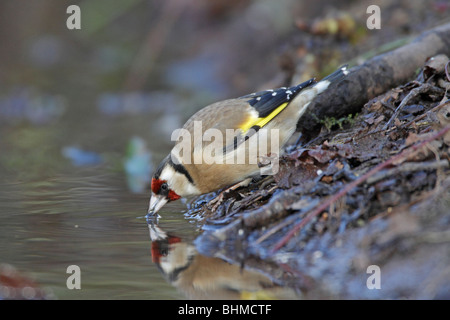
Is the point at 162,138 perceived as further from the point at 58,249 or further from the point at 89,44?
the point at 89,44

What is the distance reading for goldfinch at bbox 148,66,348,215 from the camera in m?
5.37

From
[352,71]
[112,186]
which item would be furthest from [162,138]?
[352,71]

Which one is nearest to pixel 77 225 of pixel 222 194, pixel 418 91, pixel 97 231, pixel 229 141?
pixel 97 231

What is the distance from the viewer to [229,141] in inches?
215

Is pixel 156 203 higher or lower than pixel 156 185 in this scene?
lower

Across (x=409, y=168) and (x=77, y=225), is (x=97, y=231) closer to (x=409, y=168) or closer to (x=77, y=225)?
(x=77, y=225)

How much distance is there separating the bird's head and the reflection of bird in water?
105cm

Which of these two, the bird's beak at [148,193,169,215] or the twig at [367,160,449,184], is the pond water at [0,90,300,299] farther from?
the twig at [367,160,449,184]

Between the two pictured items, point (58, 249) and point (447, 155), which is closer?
point (447, 155)

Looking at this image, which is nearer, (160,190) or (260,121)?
(160,190)

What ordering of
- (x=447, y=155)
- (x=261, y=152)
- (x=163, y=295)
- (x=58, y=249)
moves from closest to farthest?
(x=163, y=295)
(x=447, y=155)
(x=58, y=249)
(x=261, y=152)

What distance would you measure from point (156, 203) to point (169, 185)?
0.19 metres

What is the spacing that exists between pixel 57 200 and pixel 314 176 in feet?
8.27

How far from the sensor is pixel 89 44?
15.1 metres
